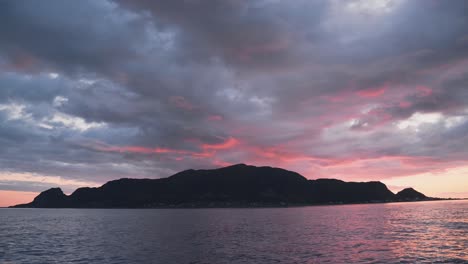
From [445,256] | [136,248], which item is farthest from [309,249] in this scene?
[136,248]

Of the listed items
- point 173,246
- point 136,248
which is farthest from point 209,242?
point 136,248

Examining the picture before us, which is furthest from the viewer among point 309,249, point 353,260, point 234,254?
point 309,249

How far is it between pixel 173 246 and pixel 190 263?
822 inches

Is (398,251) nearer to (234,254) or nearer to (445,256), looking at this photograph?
(445,256)

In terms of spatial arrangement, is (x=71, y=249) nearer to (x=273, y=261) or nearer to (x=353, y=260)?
(x=273, y=261)

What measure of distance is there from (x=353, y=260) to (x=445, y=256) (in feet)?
55.1

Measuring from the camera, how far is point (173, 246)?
7394 cm

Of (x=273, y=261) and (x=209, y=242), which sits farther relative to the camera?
(x=209, y=242)

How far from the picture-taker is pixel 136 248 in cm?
7150

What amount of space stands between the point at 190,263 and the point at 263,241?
95.2 ft

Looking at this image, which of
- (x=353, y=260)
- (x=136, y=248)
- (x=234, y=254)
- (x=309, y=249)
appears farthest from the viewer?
(x=136, y=248)

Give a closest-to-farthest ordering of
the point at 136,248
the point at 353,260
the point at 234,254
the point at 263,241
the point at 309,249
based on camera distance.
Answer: the point at 353,260 < the point at 234,254 < the point at 309,249 < the point at 136,248 < the point at 263,241

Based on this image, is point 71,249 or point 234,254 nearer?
point 234,254

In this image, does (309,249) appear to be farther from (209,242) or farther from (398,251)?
(209,242)
